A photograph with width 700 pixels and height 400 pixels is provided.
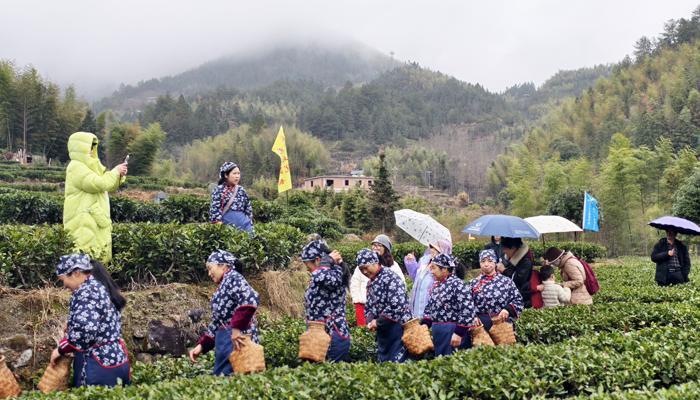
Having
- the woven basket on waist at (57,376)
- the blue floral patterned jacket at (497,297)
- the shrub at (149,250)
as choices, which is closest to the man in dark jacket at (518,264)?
the blue floral patterned jacket at (497,297)

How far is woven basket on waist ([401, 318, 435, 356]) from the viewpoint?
16.3ft

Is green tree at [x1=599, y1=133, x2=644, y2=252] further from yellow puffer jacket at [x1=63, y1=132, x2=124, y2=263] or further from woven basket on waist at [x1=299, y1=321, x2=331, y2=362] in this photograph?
woven basket on waist at [x1=299, y1=321, x2=331, y2=362]

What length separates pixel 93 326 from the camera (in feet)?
13.1

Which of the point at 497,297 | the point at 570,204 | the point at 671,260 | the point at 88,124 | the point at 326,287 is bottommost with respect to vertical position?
the point at 570,204

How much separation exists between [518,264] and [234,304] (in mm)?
4387

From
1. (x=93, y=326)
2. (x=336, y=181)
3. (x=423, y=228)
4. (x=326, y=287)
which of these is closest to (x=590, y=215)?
(x=423, y=228)

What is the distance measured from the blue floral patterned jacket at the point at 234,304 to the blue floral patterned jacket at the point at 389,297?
1.21m

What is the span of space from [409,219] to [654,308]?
10.7ft

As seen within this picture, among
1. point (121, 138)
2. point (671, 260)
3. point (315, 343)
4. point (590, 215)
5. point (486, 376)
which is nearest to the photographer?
point (486, 376)

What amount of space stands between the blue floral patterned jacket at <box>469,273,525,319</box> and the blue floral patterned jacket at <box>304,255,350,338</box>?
5.16 ft

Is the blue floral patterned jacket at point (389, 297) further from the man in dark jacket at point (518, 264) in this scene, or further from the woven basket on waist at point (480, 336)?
the man in dark jacket at point (518, 264)

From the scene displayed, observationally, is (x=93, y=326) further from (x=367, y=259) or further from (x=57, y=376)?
(x=367, y=259)

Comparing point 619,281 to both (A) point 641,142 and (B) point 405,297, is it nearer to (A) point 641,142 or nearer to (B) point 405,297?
(B) point 405,297

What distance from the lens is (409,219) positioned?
25.3 feet
